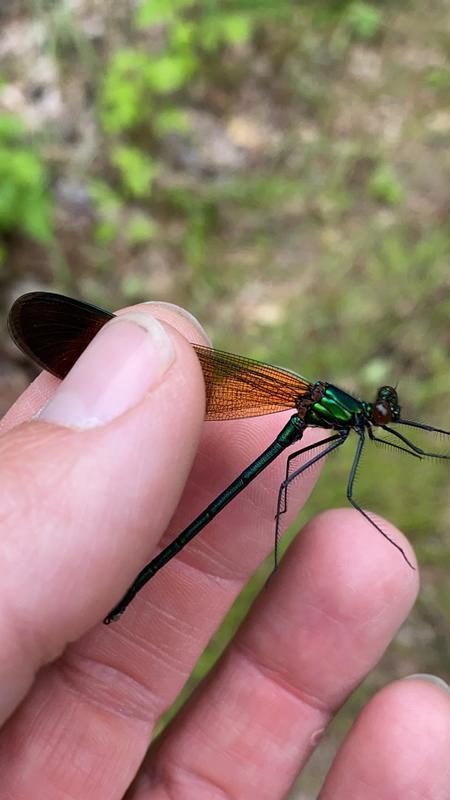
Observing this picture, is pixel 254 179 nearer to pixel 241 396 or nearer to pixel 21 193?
pixel 21 193

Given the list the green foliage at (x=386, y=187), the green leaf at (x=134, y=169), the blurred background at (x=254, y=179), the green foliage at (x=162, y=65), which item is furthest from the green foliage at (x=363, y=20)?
the green leaf at (x=134, y=169)

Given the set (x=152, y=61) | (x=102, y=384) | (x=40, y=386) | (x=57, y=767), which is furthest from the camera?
(x=152, y=61)

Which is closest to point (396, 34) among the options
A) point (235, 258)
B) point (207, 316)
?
point (235, 258)

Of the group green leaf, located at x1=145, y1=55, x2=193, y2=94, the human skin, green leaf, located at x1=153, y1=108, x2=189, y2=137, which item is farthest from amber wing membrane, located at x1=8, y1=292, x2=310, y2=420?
green leaf, located at x1=145, y1=55, x2=193, y2=94

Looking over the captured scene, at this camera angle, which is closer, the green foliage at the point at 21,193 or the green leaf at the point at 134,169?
the green foliage at the point at 21,193

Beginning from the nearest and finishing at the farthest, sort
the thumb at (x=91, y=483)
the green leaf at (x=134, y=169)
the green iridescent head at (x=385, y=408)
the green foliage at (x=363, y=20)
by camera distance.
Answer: the thumb at (x=91, y=483), the green iridescent head at (x=385, y=408), the green leaf at (x=134, y=169), the green foliage at (x=363, y=20)

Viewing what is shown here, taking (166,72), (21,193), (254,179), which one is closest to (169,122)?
(166,72)

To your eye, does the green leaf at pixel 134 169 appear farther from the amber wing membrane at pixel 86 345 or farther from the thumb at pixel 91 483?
the thumb at pixel 91 483

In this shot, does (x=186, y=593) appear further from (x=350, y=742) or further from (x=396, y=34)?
(x=396, y=34)
